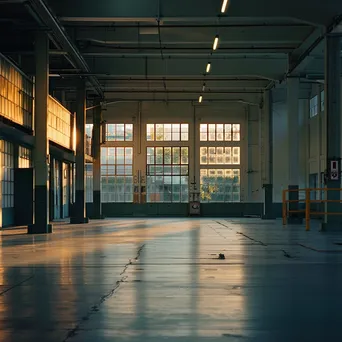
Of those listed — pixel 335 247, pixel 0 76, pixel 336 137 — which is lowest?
pixel 335 247

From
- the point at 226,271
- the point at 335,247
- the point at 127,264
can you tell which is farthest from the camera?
the point at 335,247

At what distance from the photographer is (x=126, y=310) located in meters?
7.91

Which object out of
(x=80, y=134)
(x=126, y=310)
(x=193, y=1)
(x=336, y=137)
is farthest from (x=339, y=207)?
(x=126, y=310)

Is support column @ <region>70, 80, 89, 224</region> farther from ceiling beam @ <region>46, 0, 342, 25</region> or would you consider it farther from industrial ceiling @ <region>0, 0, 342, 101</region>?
ceiling beam @ <region>46, 0, 342, 25</region>

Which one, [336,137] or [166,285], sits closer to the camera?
[166,285]

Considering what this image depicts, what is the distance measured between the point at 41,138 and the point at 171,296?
19.3 meters

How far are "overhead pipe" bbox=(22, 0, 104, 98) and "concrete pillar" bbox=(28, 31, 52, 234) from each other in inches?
31.8

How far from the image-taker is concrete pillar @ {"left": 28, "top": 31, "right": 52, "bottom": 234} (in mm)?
27312

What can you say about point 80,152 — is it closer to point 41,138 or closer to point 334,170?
point 41,138

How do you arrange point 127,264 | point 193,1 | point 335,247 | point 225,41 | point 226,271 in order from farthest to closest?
point 225,41
point 193,1
point 335,247
point 127,264
point 226,271

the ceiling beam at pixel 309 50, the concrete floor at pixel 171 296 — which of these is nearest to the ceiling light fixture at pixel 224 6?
the ceiling beam at pixel 309 50

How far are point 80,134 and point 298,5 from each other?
1799 cm

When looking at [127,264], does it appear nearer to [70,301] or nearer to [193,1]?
[70,301]

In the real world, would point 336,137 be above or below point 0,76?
below
